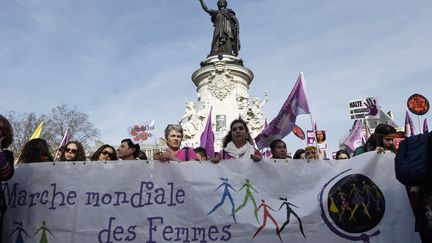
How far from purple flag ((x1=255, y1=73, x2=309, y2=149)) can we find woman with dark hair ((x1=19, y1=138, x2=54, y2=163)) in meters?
3.80

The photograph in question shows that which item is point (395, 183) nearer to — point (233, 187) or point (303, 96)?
point (233, 187)

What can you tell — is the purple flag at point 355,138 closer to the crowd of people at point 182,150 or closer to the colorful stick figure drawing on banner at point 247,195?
the crowd of people at point 182,150

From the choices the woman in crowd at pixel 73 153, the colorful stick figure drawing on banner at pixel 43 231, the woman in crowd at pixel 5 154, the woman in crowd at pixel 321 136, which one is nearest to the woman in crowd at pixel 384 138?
the woman in crowd at pixel 73 153

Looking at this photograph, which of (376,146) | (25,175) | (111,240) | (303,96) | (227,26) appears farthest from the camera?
(227,26)

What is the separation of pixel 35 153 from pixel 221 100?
14.4 m

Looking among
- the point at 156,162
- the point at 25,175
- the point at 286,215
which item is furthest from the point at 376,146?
the point at 25,175

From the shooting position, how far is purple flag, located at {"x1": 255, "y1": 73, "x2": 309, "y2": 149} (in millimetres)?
6652

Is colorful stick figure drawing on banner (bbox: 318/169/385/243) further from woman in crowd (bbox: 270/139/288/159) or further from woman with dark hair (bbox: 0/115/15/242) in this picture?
woman with dark hair (bbox: 0/115/15/242)

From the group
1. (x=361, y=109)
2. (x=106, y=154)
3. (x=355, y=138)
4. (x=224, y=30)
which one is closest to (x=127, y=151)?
(x=106, y=154)

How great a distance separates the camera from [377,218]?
4332mm

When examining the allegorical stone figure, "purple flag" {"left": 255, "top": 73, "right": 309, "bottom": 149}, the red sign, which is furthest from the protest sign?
the allegorical stone figure

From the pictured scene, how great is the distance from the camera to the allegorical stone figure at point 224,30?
21.1 meters

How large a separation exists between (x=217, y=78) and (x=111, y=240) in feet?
50.1

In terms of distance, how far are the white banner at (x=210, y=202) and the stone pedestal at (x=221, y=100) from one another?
13.7 metres
